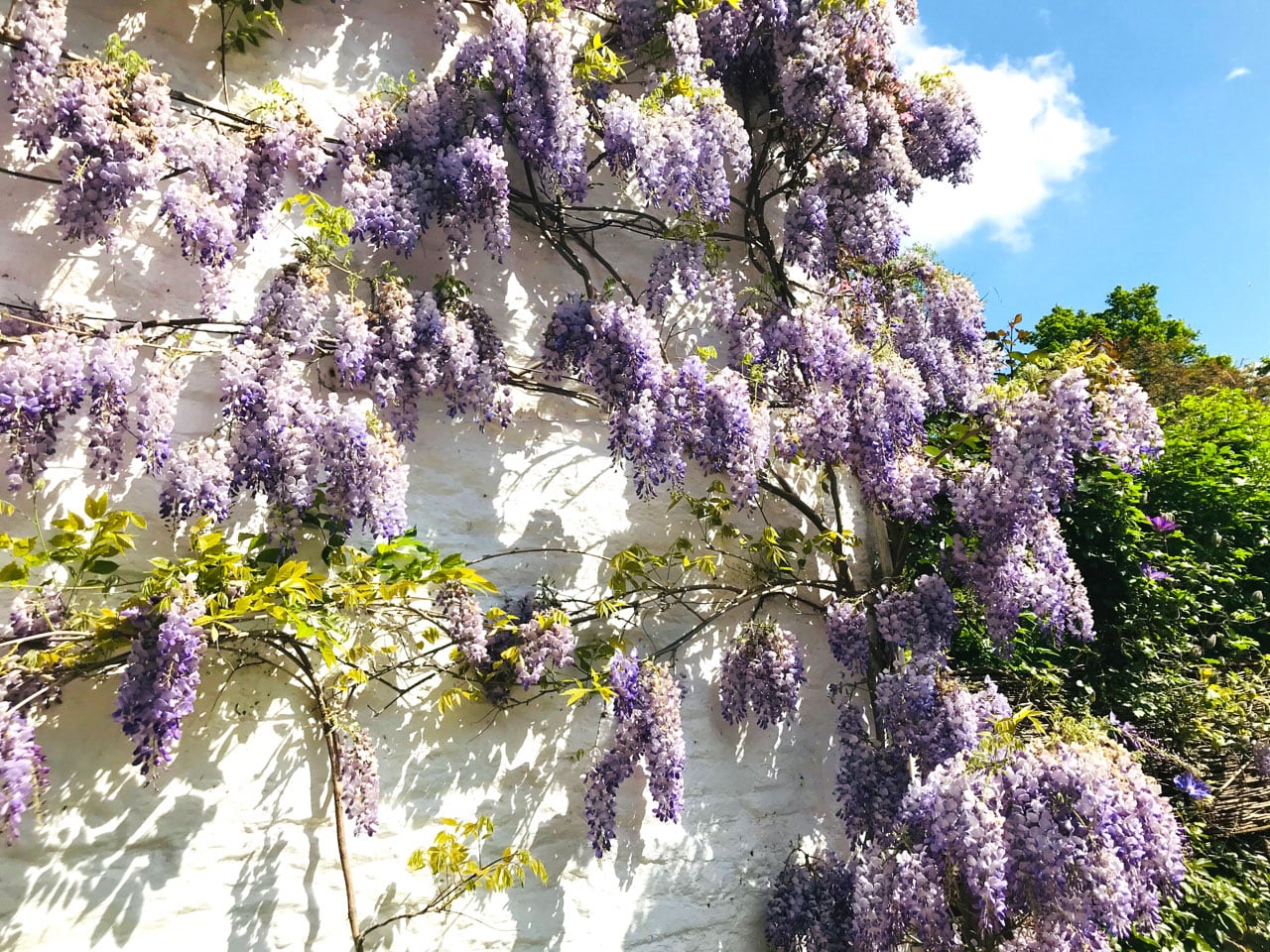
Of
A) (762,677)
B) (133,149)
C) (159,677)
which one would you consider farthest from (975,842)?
(133,149)

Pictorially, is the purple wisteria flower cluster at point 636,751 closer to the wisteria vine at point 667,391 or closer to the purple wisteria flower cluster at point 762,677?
the wisteria vine at point 667,391

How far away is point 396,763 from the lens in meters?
2.47

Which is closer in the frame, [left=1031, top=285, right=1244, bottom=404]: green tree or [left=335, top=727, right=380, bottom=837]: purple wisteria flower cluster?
[left=335, top=727, right=380, bottom=837]: purple wisteria flower cluster

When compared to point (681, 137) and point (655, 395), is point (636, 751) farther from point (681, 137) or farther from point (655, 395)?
point (681, 137)

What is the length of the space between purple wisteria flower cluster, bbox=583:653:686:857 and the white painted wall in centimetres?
11

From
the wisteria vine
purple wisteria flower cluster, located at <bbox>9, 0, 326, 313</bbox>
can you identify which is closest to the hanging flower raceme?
the wisteria vine

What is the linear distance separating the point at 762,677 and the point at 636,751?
0.62 m

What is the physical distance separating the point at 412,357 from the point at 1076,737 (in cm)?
246

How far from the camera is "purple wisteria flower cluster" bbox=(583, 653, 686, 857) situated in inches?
105

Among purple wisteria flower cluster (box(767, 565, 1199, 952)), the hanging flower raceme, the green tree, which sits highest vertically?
the green tree

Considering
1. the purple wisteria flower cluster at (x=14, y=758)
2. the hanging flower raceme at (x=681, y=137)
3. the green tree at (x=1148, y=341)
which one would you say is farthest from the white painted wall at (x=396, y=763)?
the green tree at (x=1148, y=341)

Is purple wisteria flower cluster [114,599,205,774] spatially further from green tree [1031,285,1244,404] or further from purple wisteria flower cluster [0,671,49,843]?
green tree [1031,285,1244,404]

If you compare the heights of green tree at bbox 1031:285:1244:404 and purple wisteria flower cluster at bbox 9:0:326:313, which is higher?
green tree at bbox 1031:285:1244:404

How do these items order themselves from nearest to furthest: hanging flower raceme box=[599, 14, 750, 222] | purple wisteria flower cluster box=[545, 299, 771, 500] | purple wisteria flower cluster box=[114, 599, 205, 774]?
purple wisteria flower cluster box=[114, 599, 205, 774], purple wisteria flower cluster box=[545, 299, 771, 500], hanging flower raceme box=[599, 14, 750, 222]
